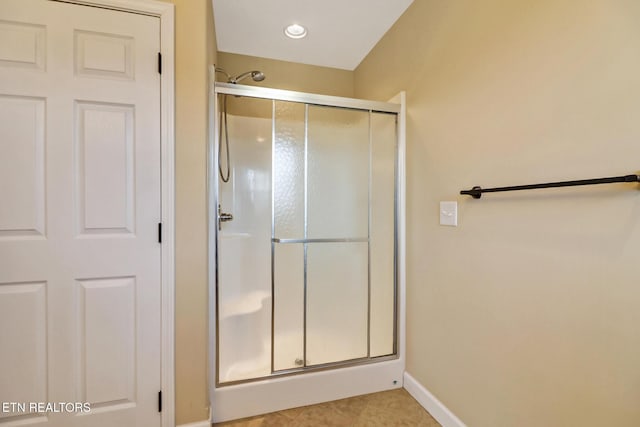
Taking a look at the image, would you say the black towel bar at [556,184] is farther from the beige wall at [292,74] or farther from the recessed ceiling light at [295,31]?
the beige wall at [292,74]

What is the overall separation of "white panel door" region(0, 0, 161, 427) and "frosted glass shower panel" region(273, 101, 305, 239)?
2.25 feet

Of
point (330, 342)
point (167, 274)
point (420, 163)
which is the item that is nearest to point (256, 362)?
point (330, 342)

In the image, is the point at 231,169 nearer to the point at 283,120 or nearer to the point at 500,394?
the point at 283,120

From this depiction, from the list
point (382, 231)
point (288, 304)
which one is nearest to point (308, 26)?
point (382, 231)

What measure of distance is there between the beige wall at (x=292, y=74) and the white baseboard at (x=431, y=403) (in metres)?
2.45

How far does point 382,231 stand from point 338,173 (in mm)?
511

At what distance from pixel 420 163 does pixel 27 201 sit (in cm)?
203

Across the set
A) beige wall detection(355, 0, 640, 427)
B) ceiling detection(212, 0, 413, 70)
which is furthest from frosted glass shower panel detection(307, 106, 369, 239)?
ceiling detection(212, 0, 413, 70)

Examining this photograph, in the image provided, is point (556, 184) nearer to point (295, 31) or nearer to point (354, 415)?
point (354, 415)

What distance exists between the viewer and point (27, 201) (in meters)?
1.30

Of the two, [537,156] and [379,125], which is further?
[379,125]

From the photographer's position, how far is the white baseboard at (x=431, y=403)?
5.04 ft

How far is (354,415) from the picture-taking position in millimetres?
1685

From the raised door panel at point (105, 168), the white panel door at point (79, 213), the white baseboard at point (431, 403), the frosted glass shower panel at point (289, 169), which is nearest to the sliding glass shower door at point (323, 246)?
the frosted glass shower panel at point (289, 169)
